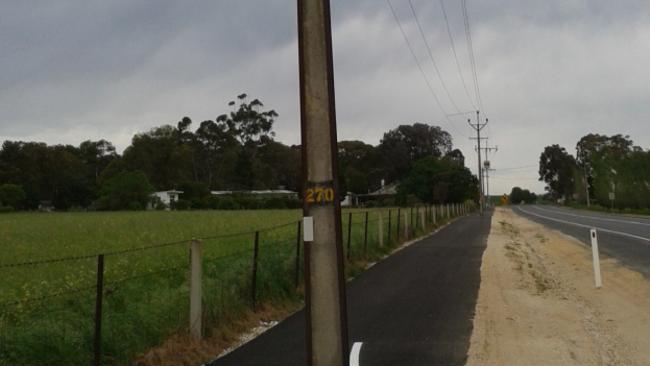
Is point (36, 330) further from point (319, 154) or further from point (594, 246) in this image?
point (594, 246)

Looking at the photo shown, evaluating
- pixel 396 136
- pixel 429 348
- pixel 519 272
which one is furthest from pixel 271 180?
pixel 429 348

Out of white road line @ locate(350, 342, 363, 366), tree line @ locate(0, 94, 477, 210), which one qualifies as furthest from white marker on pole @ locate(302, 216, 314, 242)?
tree line @ locate(0, 94, 477, 210)

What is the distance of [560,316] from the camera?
10.2 meters

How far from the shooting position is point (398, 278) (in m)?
14.8

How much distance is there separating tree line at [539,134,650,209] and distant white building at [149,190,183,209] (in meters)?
55.8

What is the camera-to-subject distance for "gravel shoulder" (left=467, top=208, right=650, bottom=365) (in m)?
7.78

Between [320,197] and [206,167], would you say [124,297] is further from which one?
[206,167]

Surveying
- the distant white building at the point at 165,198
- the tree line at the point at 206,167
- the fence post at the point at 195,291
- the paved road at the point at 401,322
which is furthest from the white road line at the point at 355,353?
the distant white building at the point at 165,198

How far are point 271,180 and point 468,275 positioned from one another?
102238 millimetres

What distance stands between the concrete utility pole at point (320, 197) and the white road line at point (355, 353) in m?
0.99

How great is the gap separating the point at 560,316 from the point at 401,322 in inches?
99.4

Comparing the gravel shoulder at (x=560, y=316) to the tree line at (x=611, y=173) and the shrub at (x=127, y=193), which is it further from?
the shrub at (x=127, y=193)

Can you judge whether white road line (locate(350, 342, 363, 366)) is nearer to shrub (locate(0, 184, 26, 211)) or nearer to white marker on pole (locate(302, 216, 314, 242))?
white marker on pole (locate(302, 216, 314, 242))

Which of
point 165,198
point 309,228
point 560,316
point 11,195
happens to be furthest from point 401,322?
point 165,198
